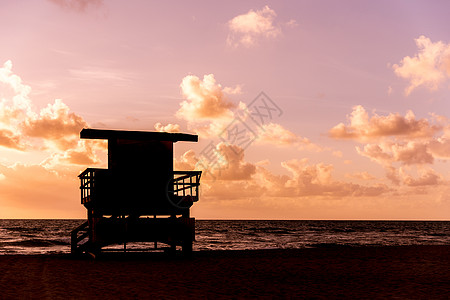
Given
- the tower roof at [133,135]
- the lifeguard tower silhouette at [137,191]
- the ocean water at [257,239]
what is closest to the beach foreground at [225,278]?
the lifeguard tower silhouette at [137,191]

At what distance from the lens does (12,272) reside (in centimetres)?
1752

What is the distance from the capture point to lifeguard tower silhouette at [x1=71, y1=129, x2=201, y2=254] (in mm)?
21781

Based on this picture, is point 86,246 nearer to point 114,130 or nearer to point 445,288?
point 114,130

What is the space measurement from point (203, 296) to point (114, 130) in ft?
36.9

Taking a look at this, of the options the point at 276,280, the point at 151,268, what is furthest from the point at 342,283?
the point at 151,268

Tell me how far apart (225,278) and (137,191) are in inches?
299

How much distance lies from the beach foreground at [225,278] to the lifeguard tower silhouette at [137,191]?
130 cm

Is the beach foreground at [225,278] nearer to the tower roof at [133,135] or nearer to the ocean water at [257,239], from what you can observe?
the tower roof at [133,135]

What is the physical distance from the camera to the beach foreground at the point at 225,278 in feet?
42.7

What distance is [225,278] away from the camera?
1611 centimetres

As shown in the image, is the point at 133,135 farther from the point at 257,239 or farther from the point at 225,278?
the point at 257,239

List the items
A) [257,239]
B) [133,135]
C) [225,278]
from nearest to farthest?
[225,278], [133,135], [257,239]

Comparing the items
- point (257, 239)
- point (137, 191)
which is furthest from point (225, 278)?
point (257, 239)

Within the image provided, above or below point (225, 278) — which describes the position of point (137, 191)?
above
